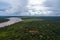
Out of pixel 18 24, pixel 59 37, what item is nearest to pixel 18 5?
pixel 18 24

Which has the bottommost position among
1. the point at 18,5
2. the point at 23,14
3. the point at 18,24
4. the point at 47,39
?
the point at 47,39

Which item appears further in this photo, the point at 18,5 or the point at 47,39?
the point at 18,5

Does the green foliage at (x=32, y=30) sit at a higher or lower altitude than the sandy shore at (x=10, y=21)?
lower

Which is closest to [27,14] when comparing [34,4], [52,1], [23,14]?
[23,14]

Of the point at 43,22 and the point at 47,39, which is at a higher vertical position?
the point at 43,22

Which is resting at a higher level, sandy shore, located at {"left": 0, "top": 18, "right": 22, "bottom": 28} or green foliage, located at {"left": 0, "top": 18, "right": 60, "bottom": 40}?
sandy shore, located at {"left": 0, "top": 18, "right": 22, "bottom": 28}

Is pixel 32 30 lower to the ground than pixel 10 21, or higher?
lower

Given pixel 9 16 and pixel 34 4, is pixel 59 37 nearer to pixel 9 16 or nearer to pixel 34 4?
pixel 34 4
